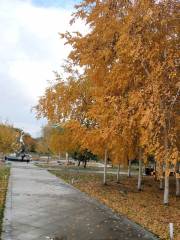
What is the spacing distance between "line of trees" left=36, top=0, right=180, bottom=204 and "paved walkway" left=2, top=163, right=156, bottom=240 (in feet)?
8.67

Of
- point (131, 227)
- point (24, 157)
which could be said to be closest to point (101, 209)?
point (131, 227)

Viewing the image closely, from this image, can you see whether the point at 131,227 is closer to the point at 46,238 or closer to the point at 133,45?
the point at 46,238

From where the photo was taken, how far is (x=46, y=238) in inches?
375

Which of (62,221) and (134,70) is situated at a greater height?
(134,70)

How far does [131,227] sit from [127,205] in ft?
16.8

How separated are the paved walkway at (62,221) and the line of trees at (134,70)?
2.64m

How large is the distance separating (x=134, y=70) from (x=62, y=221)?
6.76m

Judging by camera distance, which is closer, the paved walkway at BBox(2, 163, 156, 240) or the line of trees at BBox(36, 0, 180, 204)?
the paved walkway at BBox(2, 163, 156, 240)

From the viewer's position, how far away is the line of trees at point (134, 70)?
547 inches

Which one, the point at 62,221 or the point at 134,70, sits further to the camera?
the point at 134,70

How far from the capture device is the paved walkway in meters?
10.0

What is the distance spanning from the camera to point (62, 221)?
1181 cm

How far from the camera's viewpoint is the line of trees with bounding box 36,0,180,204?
13883mm

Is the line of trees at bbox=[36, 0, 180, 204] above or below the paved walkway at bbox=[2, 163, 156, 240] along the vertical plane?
above
